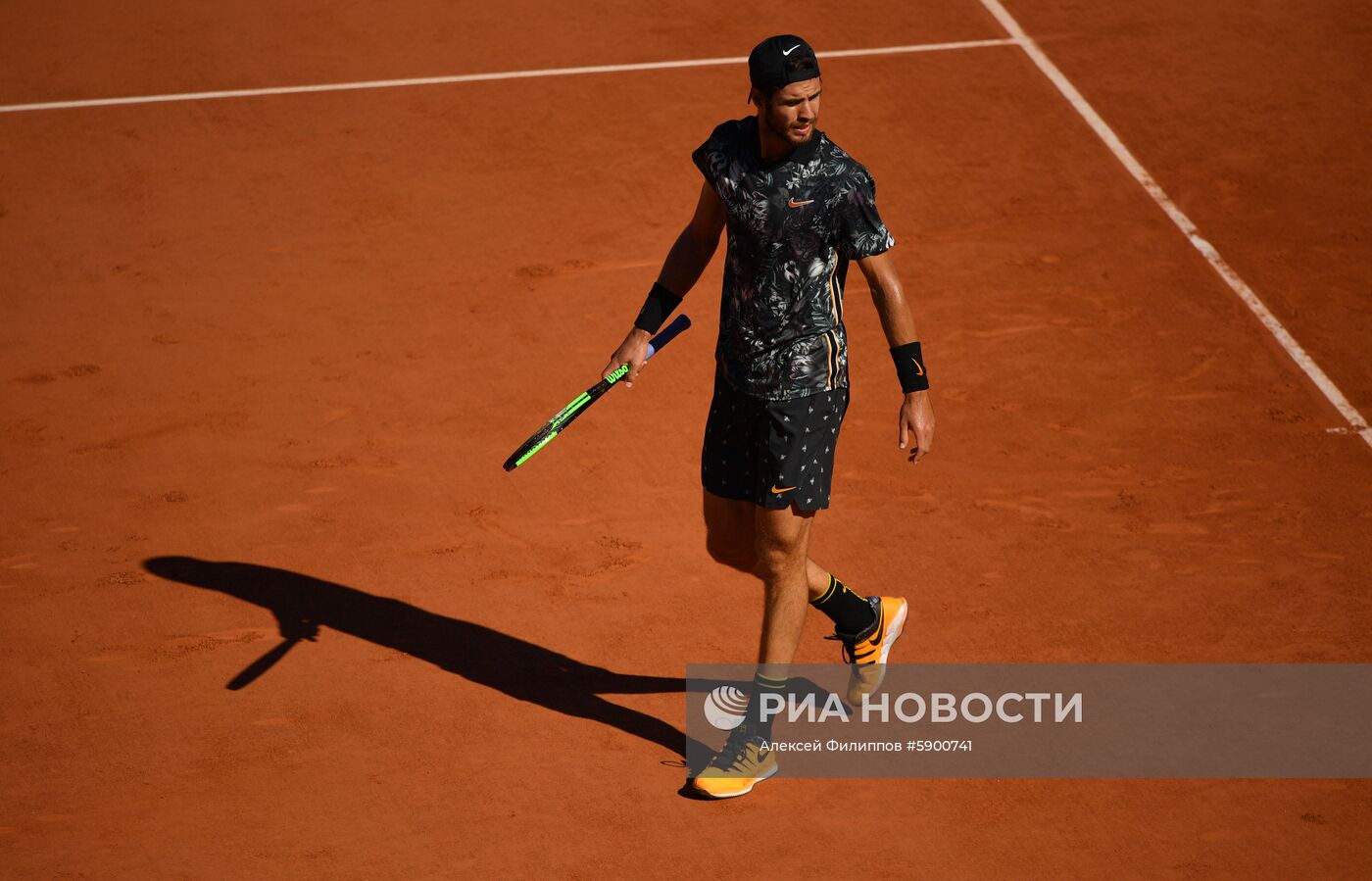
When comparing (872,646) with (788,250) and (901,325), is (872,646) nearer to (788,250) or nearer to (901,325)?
(901,325)

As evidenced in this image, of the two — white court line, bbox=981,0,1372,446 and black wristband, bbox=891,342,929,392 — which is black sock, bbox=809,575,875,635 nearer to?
black wristband, bbox=891,342,929,392

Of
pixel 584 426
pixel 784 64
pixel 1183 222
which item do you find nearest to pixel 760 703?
pixel 784 64

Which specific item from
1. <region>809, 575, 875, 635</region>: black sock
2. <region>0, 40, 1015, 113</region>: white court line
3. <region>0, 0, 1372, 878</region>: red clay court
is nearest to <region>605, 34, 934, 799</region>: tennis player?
<region>809, 575, 875, 635</region>: black sock

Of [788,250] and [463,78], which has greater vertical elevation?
[788,250]

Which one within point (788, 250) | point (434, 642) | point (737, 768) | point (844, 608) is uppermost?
point (788, 250)

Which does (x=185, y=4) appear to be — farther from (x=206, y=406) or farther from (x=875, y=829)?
(x=875, y=829)

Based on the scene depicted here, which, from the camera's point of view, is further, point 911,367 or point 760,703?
point 760,703

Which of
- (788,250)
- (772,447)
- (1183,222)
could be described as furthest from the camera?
(1183,222)

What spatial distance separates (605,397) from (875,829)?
11.1 feet

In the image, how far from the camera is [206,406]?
805 centimetres

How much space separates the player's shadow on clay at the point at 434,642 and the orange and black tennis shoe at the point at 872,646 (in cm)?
71

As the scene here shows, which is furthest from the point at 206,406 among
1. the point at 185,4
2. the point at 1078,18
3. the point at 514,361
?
the point at 1078,18

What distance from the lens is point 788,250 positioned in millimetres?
5125

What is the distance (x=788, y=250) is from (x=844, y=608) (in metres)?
1.49
